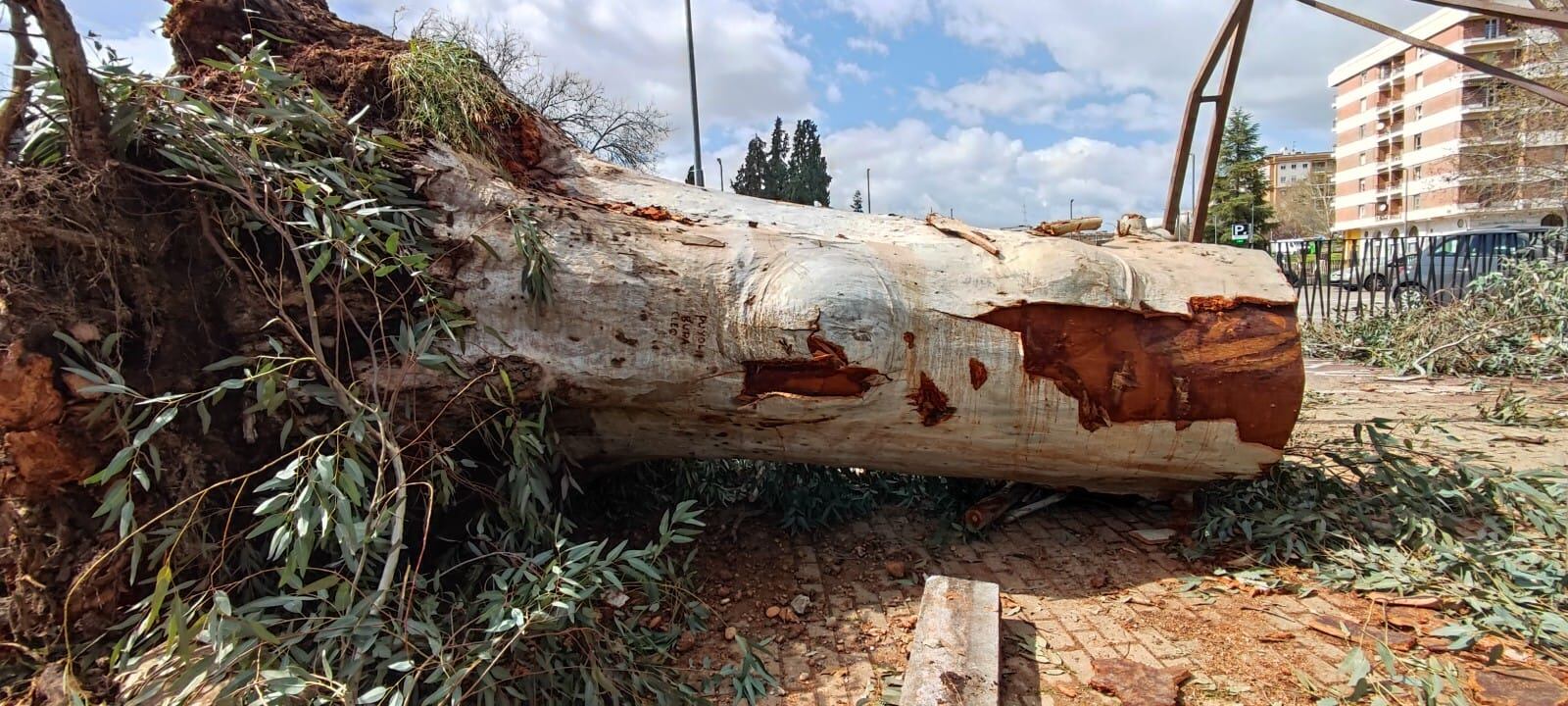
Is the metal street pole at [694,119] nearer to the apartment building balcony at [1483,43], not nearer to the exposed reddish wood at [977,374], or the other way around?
the exposed reddish wood at [977,374]

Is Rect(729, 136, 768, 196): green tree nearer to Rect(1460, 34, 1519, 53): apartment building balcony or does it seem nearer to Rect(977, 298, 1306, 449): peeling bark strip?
Rect(977, 298, 1306, 449): peeling bark strip

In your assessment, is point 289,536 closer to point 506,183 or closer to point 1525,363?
point 506,183

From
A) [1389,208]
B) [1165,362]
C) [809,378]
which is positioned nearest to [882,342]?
[809,378]

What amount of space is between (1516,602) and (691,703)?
2.47 meters

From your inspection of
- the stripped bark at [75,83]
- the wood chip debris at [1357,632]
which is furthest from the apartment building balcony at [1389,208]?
the stripped bark at [75,83]

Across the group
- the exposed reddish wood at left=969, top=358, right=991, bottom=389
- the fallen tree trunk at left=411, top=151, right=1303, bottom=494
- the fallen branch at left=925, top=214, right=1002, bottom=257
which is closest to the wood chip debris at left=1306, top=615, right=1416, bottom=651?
the fallen tree trunk at left=411, top=151, right=1303, bottom=494

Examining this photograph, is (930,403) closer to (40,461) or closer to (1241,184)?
(40,461)

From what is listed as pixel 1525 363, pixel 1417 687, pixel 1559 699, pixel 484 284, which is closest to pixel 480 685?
pixel 484 284

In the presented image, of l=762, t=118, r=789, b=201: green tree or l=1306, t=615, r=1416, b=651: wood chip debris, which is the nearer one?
l=1306, t=615, r=1416, b=651: wood chip debris

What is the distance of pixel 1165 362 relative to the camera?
2670 mm

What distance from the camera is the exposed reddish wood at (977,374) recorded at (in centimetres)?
265

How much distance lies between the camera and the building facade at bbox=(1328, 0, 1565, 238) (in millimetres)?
41719

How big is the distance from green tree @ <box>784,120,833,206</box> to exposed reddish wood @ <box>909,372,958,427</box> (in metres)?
14.9

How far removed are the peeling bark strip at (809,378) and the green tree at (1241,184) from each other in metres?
44.2
